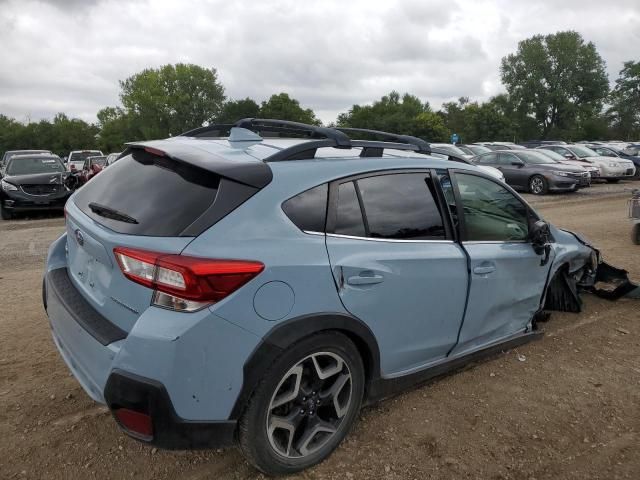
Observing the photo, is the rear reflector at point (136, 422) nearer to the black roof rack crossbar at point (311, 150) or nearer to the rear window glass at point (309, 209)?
the rear window glass at point (309, 209)

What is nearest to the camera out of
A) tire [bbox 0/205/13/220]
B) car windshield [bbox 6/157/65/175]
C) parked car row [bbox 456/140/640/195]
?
tire [bbox 0/205/13/220]

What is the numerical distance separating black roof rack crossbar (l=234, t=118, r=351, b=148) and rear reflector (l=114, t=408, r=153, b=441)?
166 centimetres

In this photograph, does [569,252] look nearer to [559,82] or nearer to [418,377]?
[418,377]

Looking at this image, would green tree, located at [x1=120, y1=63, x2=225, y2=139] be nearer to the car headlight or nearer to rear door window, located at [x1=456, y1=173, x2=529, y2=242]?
the car headlight

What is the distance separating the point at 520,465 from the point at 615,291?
307 cm

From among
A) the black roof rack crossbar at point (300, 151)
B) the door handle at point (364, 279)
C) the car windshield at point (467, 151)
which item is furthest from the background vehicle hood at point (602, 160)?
the door handle at point (364, 279)

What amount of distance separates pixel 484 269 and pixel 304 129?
4.65 feet

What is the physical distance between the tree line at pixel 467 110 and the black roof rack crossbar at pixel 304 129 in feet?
236

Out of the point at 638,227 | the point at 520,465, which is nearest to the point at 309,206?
the point at 520,465

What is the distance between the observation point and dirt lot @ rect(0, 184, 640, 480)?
2.61 metres

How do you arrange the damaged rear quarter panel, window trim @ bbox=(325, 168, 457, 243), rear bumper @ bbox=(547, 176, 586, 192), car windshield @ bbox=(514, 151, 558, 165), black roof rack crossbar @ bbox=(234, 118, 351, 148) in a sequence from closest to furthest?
window trim @ bbox=(325, 168, 457, 243) → black roof rack crossbar @ bbox=(234, 118, 351, 148) → the damaged rear quarter panel → rear bumper @ bbox=(547, 176, 586, 192) → car windshield @ bbox=(514, 151, 558, 165)

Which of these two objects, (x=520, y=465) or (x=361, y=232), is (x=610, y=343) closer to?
(x=520, y=465)

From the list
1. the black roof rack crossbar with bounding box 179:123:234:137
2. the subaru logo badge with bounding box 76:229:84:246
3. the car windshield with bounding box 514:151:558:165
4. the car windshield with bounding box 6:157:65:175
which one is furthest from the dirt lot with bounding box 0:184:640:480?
the car windshield with bounding box 514:151:558:165

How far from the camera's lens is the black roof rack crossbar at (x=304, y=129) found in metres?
2.88
